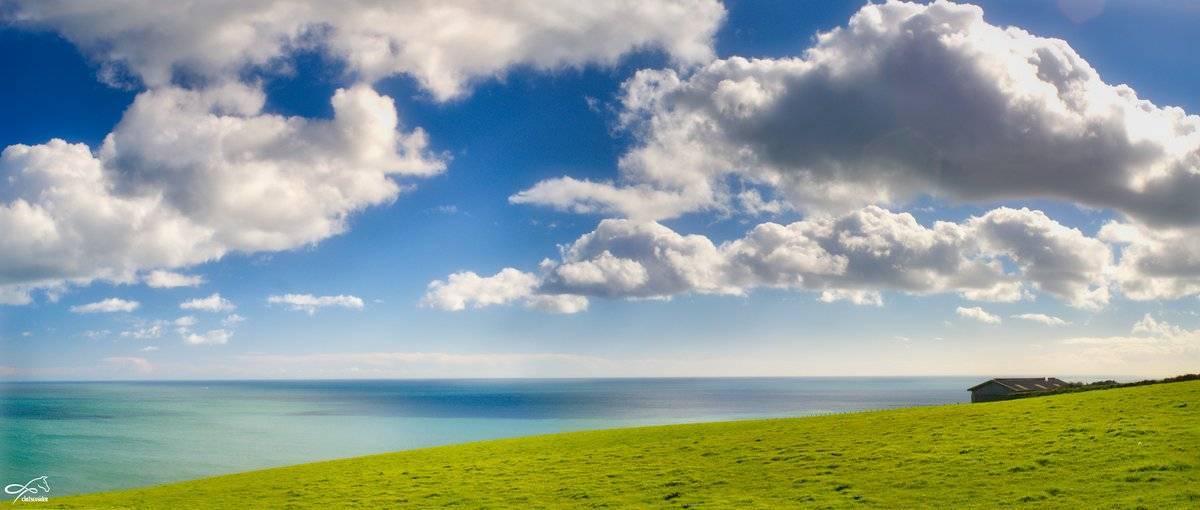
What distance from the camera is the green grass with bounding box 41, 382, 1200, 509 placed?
85.2ft

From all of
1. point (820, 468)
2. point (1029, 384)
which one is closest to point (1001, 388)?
point (1029, 384)

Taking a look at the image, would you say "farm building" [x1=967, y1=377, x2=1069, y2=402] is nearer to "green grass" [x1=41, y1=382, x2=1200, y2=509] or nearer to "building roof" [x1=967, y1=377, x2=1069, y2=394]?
"building roof" [x1=967, y1=377, x2=1069, y2=394]

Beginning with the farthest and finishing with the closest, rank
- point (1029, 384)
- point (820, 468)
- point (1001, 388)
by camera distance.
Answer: point (1029, 384)
point (1001, 388)
point (820, 468)

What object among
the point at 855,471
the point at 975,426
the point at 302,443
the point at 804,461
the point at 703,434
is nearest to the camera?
the point at 855,471

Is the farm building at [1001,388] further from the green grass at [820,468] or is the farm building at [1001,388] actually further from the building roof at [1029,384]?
the green grass at [820,468]

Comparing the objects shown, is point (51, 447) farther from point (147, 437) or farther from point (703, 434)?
point (703, 434)

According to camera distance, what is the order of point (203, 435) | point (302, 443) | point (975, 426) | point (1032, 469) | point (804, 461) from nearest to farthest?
point (1032, 469)
point (804, 461)
point (975, 426)
point (302, 443)
point (203, 435)

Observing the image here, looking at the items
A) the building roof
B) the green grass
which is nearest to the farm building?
the building roof

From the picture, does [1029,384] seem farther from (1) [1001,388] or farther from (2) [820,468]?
(2) [820,468]

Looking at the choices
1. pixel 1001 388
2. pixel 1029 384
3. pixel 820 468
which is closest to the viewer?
pixel 820 468

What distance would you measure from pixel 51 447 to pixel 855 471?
11890 centimetres

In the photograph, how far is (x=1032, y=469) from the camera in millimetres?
27953

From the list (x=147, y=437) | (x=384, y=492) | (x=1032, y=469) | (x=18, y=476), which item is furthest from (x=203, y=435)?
(x=1032, y=469)

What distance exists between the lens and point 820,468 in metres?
32.8
